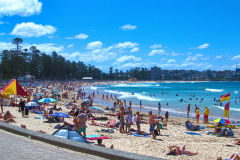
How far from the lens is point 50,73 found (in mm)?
101875

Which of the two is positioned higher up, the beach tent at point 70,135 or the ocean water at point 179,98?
the beach tent at point 70,135

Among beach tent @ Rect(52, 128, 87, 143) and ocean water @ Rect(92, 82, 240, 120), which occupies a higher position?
beach tent @ Rect(52, 128, 87, 143)

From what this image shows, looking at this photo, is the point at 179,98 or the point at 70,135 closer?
the point at 70,135

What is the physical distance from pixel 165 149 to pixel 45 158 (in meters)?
5.21

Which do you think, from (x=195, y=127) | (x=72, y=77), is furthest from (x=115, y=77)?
(x=195, y=127)

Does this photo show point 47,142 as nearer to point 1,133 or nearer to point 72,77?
point 1,133

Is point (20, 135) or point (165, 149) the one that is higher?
point (20, 135)

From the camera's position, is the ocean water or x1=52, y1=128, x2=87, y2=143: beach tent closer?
x1=52, y1=128, x2=87, y2=143: beach tent

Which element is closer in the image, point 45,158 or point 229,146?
point 45,158

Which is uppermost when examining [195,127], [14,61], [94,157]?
[14,61]

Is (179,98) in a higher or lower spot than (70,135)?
lower

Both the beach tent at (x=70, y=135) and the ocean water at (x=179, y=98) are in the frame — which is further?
the ocean water at (x=179, y=98)

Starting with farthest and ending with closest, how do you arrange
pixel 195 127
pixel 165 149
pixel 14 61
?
pixel 14 61 → pixel 195 127 → pixel 165 149

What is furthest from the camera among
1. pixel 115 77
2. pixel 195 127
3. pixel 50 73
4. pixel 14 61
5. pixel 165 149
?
pixel 115 77
